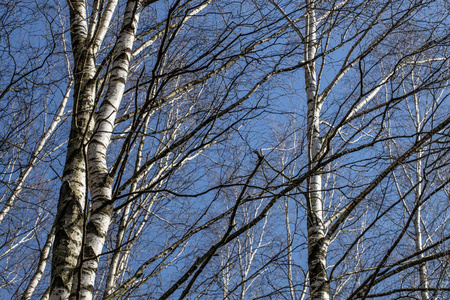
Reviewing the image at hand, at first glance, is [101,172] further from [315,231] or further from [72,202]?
[315,231]

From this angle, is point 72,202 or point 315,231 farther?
point 315,231

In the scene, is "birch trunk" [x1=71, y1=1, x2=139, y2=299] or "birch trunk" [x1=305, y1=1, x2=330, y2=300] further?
"birch trunk" [x1=305, y1=1, x2=330, y2=300]

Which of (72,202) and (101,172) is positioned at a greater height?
(101,172)

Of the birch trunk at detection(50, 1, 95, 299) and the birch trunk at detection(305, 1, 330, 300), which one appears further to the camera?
the birch trunk at detection(305, 1, 330, 300)

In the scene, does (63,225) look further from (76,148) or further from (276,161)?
(276,161)

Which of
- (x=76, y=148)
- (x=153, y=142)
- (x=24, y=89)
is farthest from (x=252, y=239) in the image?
(x=76, y=148)

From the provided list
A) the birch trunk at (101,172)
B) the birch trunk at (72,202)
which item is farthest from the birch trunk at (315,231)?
the birch trunk at (72,202)

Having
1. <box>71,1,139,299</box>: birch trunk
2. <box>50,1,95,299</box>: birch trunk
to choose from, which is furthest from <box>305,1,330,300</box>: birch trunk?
<box>50,1,95,299</box>: birch trunk

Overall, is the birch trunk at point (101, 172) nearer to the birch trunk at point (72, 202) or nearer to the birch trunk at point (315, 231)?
the birch trunk at point (72, 202)

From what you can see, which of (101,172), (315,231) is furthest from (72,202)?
(315,231)

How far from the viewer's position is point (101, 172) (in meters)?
1.97

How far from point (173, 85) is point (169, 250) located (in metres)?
3.58

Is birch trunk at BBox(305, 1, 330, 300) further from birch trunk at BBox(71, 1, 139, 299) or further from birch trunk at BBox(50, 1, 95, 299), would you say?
birch trunk at BBox(50, 1, 95, 299)

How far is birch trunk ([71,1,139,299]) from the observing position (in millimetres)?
1690
